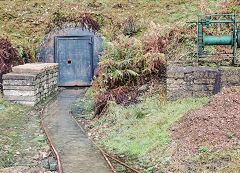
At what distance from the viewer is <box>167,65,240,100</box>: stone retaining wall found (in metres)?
8.45

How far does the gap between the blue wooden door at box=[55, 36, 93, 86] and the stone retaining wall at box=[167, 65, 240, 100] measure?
705 cm

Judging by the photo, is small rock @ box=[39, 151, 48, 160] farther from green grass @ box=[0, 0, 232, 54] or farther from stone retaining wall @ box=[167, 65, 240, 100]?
green grass @ box=[0, 0, 232, 54]

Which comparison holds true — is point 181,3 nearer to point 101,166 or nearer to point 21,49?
point 21,49

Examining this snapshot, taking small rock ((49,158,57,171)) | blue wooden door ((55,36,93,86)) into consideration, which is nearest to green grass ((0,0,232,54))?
blue wooden door ((55,36,93,86))

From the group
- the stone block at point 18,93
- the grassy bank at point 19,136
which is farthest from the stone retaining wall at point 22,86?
the grassy bank at point 19,136

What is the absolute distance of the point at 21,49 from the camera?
13.6 metres

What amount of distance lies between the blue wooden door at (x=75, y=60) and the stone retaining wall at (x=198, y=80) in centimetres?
705

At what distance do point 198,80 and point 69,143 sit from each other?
3.89 meters

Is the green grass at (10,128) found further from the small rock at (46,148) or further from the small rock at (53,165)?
the small rock at (53,165)

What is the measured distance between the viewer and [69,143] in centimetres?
763

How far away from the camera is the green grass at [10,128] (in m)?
6.63

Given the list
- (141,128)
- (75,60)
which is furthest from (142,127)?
(75,60)

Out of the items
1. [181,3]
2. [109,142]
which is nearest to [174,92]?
[109,142]

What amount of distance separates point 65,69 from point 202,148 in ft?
35.1
